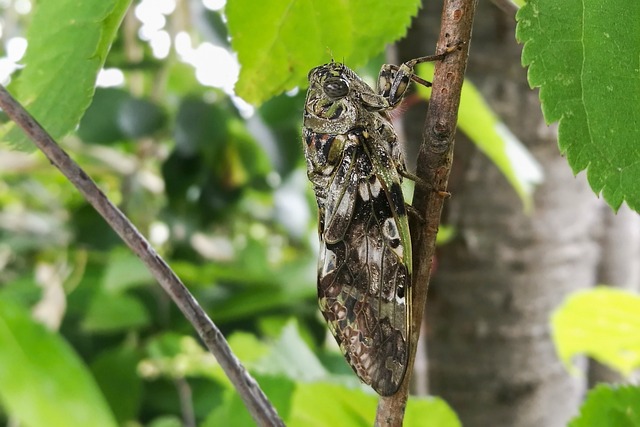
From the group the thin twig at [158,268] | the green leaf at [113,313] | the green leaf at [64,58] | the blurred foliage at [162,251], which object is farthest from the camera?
the green leaf at [113,313]

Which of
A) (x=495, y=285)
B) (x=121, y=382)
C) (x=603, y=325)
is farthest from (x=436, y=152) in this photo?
(x=121, y=382)

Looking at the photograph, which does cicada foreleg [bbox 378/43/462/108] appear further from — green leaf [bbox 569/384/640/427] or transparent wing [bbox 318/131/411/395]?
green leaf [bbox 569/384/640/427]

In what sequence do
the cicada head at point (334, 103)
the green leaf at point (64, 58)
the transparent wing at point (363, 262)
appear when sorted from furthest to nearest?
the cicada head at point (334, 103)
the transparent wing at point (363, 262)
the green leaf at point (64, 58)

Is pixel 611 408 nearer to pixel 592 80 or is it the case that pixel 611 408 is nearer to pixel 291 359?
pixel 592 80

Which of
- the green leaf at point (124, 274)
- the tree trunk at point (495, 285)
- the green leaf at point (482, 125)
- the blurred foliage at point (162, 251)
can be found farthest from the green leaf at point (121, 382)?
the green leaf at point (482, 125)

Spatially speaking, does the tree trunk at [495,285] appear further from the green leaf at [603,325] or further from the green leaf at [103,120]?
the green leaf at [103,120]

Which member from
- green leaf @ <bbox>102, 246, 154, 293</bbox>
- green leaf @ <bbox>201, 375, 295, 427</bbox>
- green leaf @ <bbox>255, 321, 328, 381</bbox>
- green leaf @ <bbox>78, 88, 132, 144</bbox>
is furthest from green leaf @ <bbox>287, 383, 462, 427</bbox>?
green leaf @ <bbox>78, 88, 132, 144</bbox>
